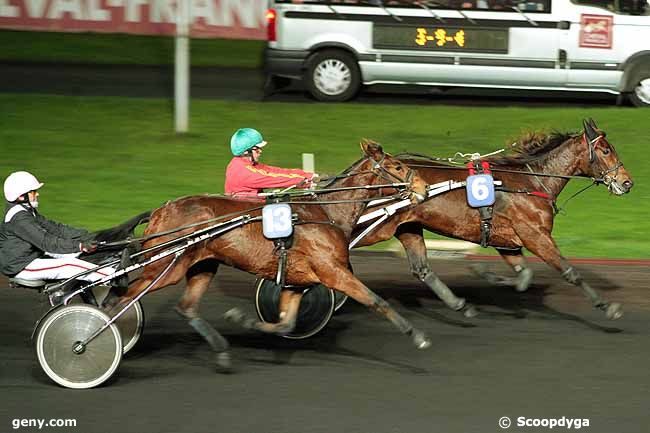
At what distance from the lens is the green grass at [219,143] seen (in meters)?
13.3

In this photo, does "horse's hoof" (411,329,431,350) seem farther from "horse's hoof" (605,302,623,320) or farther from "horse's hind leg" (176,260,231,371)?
"horse's hoof" (605,302,623,320)

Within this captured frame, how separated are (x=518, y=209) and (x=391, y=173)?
154 centimetres

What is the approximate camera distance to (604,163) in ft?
31.4

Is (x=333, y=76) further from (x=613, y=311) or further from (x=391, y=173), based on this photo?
(x=391, y=173)

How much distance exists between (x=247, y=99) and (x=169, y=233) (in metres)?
11.0

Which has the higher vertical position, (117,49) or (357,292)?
(117,49)

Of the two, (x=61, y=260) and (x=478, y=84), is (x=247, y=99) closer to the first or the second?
(x=478, y=84)

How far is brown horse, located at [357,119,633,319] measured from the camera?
9328 mm

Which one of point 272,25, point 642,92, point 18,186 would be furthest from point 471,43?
point 18,186

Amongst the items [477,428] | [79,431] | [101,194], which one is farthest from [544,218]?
[101,194]

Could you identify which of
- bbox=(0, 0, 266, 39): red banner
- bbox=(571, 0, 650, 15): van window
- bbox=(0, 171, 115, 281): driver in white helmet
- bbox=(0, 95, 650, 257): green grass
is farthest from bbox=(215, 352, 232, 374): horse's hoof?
bbox=(0, 0, 266, 39): red banner

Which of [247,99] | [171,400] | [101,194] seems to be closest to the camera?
[171,400]

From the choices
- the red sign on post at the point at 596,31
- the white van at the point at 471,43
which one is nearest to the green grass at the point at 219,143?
the white van at the point at 471,43

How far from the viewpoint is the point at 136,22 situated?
23.3 metres
